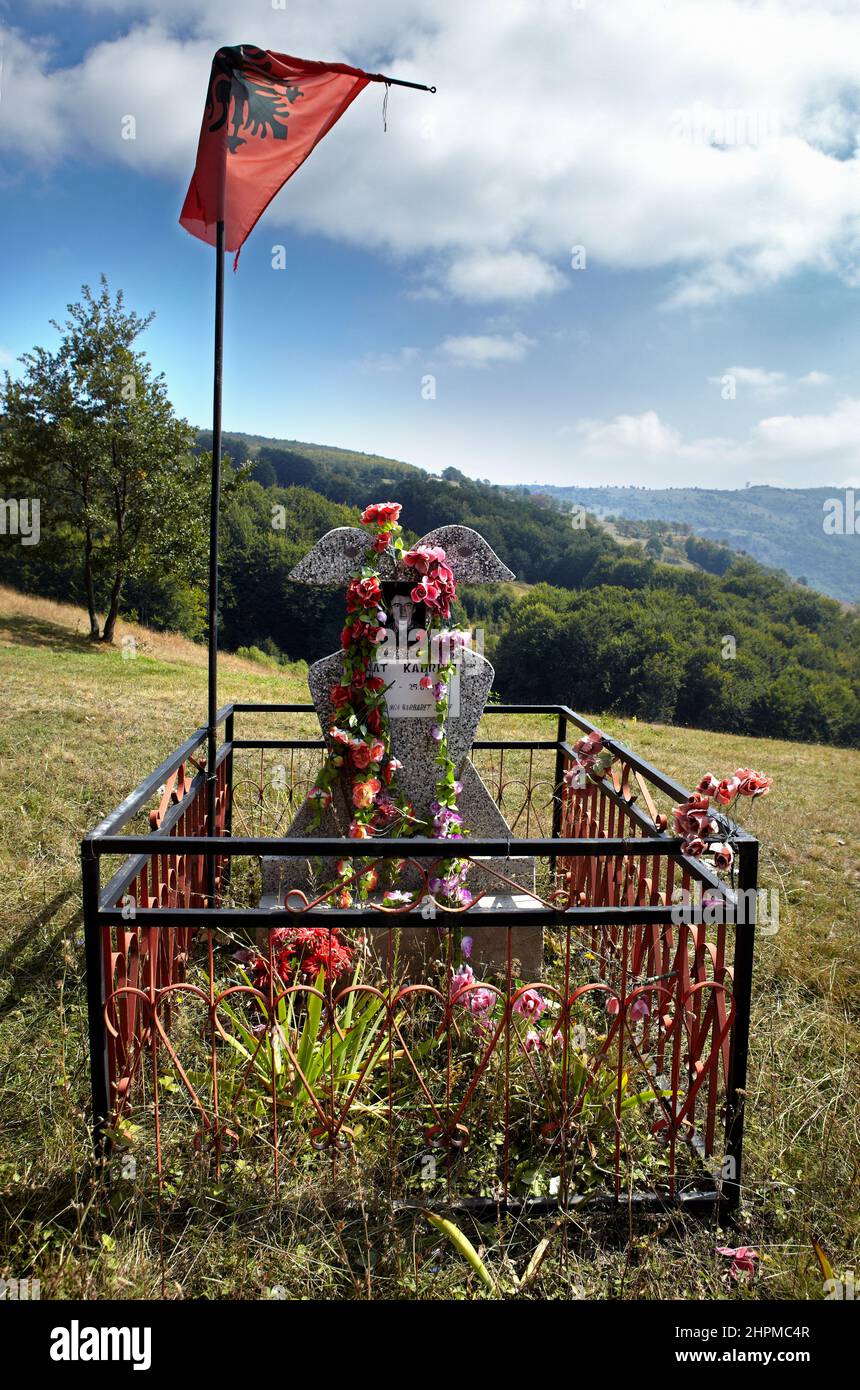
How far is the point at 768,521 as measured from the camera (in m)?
166

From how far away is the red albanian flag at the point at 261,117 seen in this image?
3.51 m

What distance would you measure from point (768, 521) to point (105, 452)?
164538mm

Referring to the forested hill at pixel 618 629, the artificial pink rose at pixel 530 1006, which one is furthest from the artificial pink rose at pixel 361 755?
the forested hill at pixel 618 629

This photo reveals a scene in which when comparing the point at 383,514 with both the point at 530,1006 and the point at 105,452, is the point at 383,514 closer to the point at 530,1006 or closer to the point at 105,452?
the point at 530,1006

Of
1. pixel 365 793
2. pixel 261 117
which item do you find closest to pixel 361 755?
pixel 365 793

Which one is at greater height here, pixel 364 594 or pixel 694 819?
pixel 364 594

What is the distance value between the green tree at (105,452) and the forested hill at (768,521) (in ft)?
366

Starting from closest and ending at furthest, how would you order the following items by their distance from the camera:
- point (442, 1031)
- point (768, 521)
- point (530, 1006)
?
point (530, 1006) < point (442, 1031) < point (768, 521)

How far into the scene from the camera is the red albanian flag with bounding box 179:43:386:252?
11.5 feet

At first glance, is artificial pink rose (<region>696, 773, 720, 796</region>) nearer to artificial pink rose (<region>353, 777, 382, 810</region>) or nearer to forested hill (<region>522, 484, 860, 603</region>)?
artificial pink rose (<region>353, 777, 382, 810</region>)

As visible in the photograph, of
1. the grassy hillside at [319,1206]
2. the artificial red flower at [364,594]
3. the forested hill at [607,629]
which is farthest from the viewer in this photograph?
the forested hill at [607,629]

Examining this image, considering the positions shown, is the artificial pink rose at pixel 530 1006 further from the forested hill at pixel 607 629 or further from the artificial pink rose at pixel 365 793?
the forested hill at pixel 607 629

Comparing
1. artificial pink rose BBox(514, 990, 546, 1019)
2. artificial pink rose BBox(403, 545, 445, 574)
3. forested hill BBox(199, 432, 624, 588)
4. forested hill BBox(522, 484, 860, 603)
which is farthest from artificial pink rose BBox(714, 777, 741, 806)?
forested hill BBox(522, 484, 860, 603)
